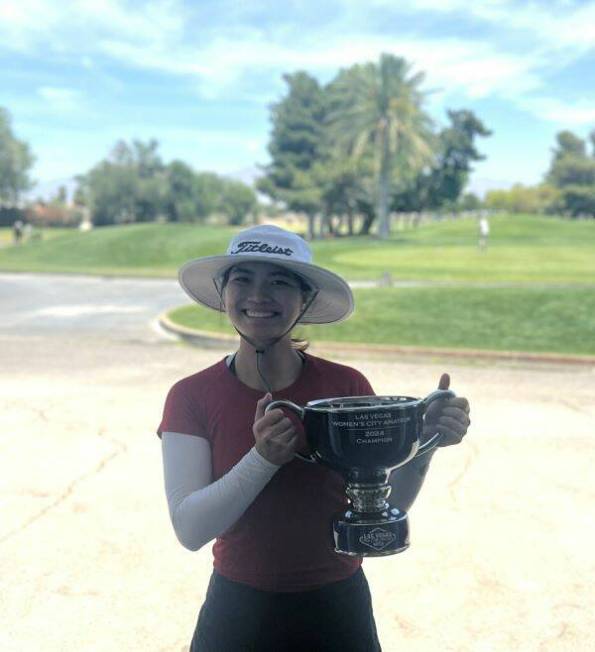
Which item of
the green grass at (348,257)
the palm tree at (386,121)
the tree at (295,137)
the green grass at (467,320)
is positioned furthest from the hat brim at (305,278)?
the tree at (295,137)

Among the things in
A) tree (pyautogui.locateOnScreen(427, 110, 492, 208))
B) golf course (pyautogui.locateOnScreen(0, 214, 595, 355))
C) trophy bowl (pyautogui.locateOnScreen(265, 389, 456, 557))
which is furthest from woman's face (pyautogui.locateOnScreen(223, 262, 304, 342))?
tree (pyautogui.locateOnScreen(427, 110, 492, 208))

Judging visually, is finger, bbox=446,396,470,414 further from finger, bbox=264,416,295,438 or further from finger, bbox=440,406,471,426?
finger, bbox=264,416,295,438

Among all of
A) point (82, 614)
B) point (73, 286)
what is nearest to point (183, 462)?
point (82, 614)

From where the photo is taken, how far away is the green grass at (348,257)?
87.7 ft

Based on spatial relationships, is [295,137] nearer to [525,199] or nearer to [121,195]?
[121,195]

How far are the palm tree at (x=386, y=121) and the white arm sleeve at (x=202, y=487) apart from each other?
5613cm

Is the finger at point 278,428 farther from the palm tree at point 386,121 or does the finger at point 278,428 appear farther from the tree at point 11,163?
the tree at point 11,163

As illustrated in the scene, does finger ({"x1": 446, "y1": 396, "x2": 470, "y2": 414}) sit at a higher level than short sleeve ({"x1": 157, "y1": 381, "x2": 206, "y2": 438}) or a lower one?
higher

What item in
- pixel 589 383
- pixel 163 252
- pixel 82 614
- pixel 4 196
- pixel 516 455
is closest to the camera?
pixel 82 614

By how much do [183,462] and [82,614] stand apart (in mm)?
2173

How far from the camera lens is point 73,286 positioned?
78.0 ft

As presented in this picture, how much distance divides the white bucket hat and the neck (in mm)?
181

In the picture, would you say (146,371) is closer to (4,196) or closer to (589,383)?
(589,383)

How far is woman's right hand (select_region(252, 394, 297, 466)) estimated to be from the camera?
1.52 meters
